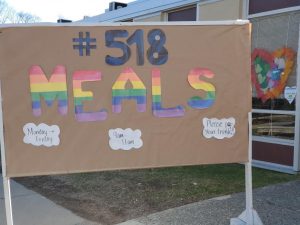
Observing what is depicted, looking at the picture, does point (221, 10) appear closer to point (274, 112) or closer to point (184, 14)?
point (184, 14)

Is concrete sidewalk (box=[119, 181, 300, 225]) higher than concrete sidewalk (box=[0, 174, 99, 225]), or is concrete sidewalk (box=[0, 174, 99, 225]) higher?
concrete sidewalk (box=[119, 181, 300, 225])

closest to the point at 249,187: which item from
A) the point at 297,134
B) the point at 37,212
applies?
the point at 37,212

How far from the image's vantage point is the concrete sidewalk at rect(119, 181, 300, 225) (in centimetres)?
455

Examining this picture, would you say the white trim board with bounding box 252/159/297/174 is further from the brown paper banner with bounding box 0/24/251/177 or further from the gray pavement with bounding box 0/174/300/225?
the brown paper banner with bounding box 0/24/251/177

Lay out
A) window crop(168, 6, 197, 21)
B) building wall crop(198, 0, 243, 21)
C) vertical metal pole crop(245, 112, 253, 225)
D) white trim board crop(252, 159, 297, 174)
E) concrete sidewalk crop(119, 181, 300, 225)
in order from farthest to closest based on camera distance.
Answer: window crop(168, 6, 197, 21) → building wall crop(198, 0, 243, 21) → white trim board crop(252, 159, 297, 174) → concrete sidewalk crop(119, 181, 300, 225) → vertical metal pole crop(245, 112, 253, 225)

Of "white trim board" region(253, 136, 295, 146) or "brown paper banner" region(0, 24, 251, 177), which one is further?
"white trim board" region(253, 136, 295, 146)

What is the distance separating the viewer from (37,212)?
5199 mm

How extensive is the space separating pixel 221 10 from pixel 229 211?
4.27 metres

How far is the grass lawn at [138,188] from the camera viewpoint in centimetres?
516

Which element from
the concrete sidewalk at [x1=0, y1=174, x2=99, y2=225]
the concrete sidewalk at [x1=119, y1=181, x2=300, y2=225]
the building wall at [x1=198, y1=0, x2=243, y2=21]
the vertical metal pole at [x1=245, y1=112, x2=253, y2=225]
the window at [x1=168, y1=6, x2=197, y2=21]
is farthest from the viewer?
the window at [x1=168, y1=6, x2=197, y2=21]

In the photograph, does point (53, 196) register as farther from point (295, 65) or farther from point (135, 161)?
point (295, 65)

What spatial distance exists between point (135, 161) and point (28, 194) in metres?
2.76

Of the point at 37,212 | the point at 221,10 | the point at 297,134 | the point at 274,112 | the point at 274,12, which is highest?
the point at 221,10

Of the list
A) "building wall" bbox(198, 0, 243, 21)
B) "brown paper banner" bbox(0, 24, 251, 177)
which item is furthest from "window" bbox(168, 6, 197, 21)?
"brown paper banner" bbox(0, 24, 251, 177)
